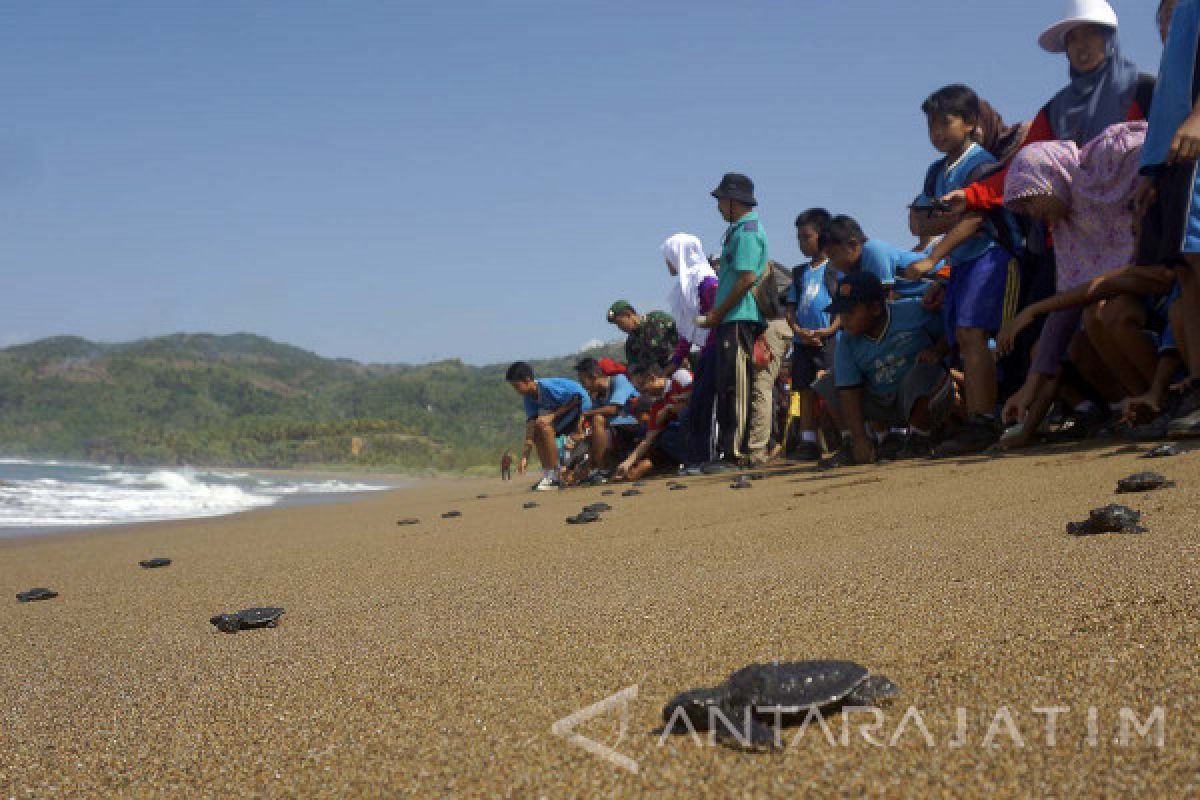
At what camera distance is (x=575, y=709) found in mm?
1295

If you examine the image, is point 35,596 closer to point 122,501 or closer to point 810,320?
point 810,320

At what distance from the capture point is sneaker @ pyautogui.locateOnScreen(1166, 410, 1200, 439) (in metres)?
3.31

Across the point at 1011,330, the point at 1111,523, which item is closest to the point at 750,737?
the point at 1111,523

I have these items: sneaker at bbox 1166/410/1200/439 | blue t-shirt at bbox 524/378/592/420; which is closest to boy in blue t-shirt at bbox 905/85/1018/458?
sneaker at bbox 1166/410/1200/439

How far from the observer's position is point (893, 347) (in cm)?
512

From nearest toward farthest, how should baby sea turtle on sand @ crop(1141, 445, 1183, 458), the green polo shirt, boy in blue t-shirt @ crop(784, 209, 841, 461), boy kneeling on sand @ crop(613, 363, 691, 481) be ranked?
1. baby sea turtle on sand @ crop(1141, 445, 1183, 458)
2. the green polo shirt
3. boy in blue t-shirt @ crop(784, 209, 841, 461)
4. boy kneeling on sand @ crop(613, 363, 691, 481)

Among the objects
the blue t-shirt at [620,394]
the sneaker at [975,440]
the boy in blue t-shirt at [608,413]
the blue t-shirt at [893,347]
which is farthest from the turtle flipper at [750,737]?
the blue t-shirt at [620,394]

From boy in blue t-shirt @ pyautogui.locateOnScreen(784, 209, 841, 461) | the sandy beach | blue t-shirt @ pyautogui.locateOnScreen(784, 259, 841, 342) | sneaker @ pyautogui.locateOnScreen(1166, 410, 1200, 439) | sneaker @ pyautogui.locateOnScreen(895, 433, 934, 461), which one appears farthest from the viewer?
blue t-shirt @ pyautogui.locateOnScreen(784, 259, 841, 342)

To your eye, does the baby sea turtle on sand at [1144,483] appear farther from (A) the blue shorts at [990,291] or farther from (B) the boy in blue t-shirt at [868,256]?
(B) the boy in blue t-shirt at [868,256]

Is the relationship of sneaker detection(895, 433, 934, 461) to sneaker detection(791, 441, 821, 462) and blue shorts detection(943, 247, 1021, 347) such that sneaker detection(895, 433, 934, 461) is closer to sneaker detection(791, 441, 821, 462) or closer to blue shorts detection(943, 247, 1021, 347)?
blue shorts detection(943, 247, 1021, 347)

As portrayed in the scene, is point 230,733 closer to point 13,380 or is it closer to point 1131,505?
point 1131,505

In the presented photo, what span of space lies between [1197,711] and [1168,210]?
3.09 metres

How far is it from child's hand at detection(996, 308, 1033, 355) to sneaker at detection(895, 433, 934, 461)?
0.83 metres

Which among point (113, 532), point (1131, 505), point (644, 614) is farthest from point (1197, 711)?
point (113, 532)
